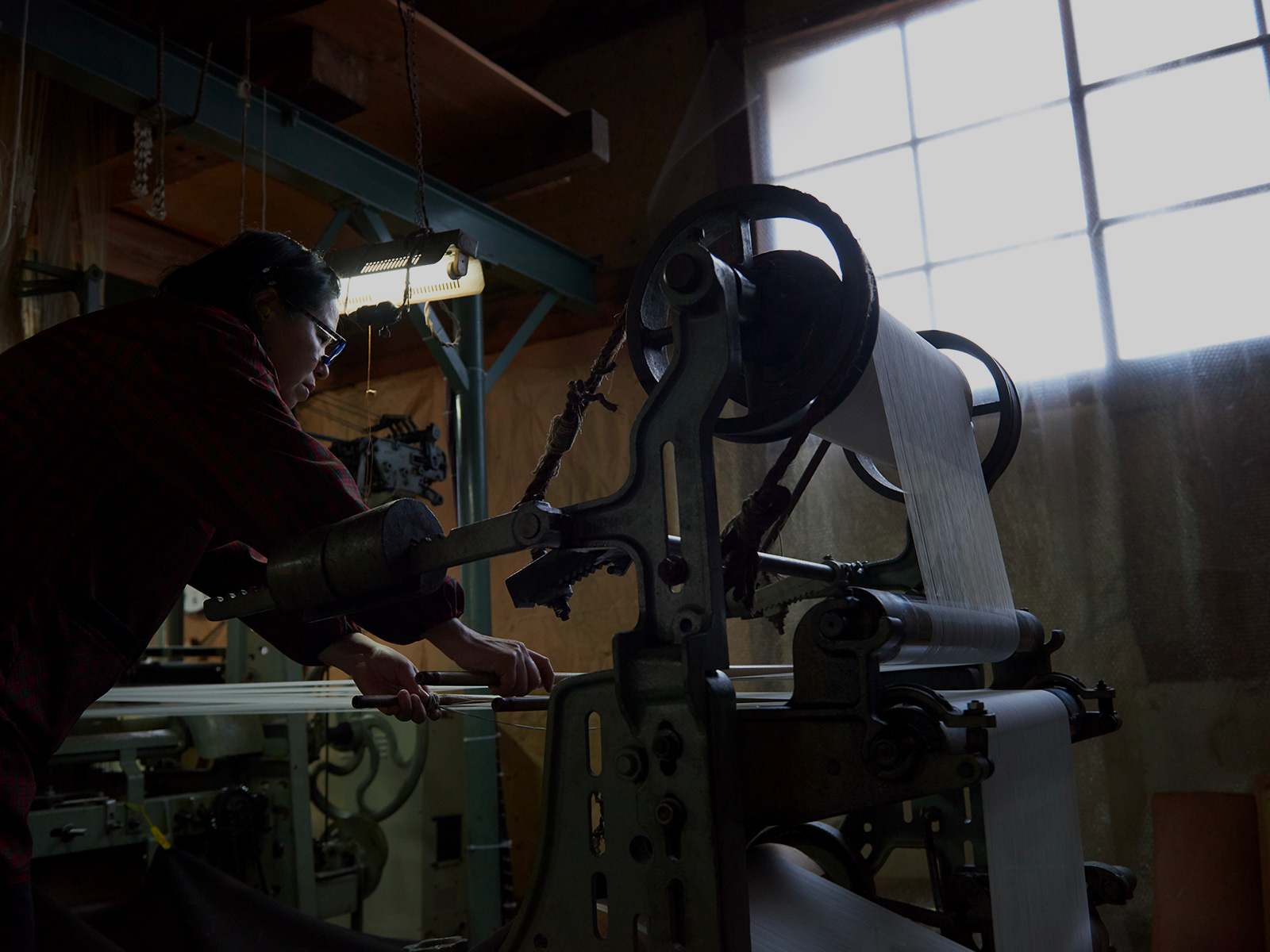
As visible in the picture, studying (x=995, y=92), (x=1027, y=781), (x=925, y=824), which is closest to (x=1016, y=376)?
(x=995, y=92)

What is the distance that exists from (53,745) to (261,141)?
2.48 meters

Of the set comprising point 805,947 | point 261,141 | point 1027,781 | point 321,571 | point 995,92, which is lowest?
point 805,947

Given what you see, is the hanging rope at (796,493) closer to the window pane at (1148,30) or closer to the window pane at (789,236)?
the window pane at (789,236)

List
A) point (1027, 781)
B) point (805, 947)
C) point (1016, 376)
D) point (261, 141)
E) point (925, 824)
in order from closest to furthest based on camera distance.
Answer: point (805, 947)
point (1027, 781)
point (925, 824)
point (261, 141)
point (1016, 376)

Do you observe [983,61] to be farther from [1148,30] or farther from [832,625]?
[832,625]

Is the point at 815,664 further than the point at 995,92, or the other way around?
the point at 995,92

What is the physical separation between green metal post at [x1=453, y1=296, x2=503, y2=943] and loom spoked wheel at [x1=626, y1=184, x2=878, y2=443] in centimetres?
239

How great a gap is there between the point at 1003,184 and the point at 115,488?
11.0ft

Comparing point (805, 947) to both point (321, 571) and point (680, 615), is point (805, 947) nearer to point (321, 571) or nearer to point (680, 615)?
point (680, 615)

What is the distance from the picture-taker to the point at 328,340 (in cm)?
147

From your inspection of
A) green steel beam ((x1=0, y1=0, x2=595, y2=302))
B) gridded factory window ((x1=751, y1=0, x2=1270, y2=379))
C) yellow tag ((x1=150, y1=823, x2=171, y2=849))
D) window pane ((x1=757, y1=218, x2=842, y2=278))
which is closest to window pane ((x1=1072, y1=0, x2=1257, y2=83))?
gridded factory window ((x1=751, y1=0, x2=1270, y2=379))

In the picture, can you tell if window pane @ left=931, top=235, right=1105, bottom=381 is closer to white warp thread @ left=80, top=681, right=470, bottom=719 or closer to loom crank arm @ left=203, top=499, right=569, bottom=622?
white warp thread @ left=80, top=681, right=470, bottom=719

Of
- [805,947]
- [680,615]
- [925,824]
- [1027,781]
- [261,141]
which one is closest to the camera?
[680,615]

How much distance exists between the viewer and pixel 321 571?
0.94m
